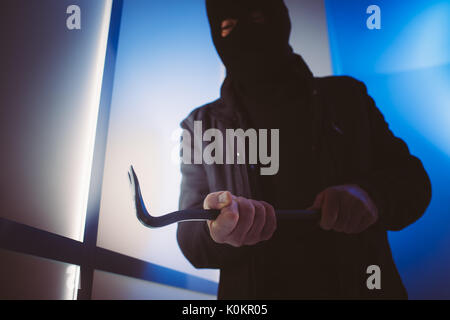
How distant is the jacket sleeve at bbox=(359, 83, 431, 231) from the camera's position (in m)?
0.52

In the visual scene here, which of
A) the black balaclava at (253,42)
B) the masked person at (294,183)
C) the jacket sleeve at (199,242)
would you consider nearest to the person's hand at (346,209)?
the masked person at (294,183)

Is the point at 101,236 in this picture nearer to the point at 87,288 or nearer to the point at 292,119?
the point at 87,288

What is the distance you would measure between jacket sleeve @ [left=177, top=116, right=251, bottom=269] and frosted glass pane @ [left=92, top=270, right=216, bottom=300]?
0.14 m

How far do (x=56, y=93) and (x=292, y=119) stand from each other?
49cm

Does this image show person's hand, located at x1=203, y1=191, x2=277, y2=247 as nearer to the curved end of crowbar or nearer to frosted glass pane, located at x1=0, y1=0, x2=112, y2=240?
the curved end of crowbar

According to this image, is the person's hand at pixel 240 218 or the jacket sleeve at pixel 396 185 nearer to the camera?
the person's hand at pixel 240 218

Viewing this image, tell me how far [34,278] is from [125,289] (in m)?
0.21

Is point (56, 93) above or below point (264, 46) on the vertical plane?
below

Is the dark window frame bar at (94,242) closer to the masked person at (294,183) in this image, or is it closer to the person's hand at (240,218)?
the masked person at (294,183)

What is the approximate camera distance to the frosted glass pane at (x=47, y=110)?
0.37m

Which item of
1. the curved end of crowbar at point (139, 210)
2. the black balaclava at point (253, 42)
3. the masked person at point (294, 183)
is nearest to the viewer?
the curved end of crowbar at point (139, 210)

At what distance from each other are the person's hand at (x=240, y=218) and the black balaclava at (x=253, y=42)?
41cm
